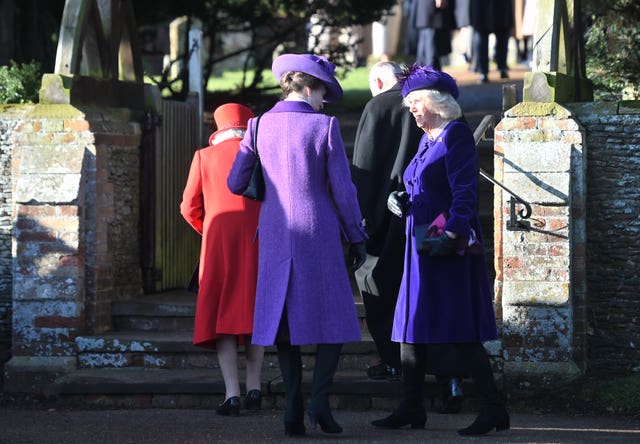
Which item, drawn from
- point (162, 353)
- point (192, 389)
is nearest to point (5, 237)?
point (162, 353)

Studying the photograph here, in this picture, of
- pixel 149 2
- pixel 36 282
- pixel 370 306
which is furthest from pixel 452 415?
pixel 149 2

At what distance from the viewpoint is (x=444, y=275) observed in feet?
21.9

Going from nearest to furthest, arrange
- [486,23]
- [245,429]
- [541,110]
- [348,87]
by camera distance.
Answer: [245,429] < [541,110] < [486,23] < [348,87]

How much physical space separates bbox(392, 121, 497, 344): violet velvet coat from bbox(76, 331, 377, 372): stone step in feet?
5.01

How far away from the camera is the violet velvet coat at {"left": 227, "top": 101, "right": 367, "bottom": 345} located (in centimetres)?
660

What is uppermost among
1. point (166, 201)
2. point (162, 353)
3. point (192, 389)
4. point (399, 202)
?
point (166, 201)

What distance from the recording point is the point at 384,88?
7.84 m

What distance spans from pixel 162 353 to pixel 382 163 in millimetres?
1890

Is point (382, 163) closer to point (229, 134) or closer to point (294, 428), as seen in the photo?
point (229, 134)

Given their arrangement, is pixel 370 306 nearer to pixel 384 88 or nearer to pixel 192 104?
pixel 384 88

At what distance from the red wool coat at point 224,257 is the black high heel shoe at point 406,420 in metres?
0.96

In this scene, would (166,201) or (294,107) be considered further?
(166,201)

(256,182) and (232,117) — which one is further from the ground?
(232,117)

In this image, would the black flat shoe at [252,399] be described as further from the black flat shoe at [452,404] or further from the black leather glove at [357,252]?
the black leather glove at [357,252]
